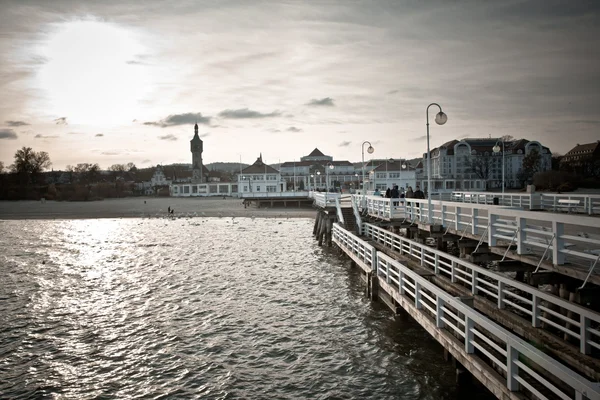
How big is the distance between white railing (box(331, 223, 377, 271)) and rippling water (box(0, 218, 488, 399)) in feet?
3.35

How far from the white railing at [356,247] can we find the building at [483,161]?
81.1 m

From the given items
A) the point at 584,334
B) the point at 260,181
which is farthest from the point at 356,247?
the point at 260,181

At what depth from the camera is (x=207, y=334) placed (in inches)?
478

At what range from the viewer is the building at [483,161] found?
350 feet

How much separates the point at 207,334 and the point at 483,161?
10764 centimetres

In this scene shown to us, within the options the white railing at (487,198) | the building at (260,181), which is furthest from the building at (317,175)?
the white railing at (487,198)

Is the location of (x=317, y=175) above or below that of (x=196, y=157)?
below

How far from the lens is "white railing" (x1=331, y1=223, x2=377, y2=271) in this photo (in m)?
14.9

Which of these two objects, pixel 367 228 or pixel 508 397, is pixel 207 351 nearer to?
pixel 508 397

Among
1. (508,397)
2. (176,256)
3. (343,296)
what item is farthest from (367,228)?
(508,397)

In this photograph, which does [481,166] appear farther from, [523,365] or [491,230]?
[523,365]

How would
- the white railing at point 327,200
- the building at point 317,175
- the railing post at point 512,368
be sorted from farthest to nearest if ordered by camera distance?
the building at point 317,175, the white railing at point 327,200, the railing post at point 512,368

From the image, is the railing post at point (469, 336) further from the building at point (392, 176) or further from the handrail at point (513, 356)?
the building at point (392, 176)

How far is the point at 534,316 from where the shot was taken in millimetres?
7844
